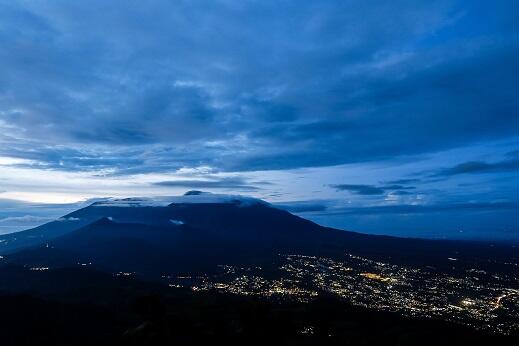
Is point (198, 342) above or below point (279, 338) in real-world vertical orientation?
below

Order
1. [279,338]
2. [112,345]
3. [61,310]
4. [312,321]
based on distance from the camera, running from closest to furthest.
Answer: [279,338], [112,345], [61,310], [312,321]

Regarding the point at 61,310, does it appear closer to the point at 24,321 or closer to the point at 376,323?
the point at 24,321

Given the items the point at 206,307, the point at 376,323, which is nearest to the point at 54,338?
the point at 206,307

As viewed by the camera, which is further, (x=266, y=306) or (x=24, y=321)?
(x=24, y=321)

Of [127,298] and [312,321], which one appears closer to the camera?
[312,321]

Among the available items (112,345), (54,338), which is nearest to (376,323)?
(112,345)

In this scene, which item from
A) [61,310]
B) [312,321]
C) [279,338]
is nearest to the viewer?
[279,338]

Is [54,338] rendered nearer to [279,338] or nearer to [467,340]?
[279,338]

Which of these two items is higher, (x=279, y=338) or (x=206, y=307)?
(x=279, y=338)

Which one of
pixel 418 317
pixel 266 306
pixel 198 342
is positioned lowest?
pixel 418 317
